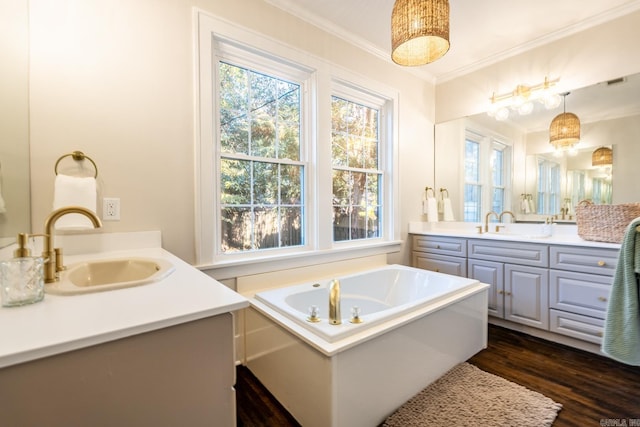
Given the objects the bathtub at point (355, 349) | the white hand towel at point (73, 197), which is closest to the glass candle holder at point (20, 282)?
the white hand towel at point (73, 197)

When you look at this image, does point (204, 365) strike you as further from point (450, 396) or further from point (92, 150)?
point (450, 396)

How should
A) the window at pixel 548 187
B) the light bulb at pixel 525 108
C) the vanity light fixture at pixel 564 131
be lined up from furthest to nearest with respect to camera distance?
1. the light bulb at pixel 525 108
2. the window at pixel 548 187
3. the vanity light fixture at pixel 564 131

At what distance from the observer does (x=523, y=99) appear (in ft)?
8.80

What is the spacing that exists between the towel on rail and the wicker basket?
4.02 ft

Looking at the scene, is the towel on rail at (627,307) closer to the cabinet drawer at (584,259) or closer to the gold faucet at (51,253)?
the cabinet drawer at (584,259)

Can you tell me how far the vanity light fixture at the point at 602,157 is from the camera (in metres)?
2.31

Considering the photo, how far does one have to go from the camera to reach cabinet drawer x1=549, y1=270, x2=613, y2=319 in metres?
1.98

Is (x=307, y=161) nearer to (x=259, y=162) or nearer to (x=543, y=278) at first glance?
(x=259, y=162)

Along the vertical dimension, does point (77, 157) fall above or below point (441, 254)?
above

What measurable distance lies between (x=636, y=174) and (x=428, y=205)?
5.27 ft

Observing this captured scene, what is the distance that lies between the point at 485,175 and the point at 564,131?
727 mm

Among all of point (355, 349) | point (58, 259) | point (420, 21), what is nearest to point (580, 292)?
point (355, 349)

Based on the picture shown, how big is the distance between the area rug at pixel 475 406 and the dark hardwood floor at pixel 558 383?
3.9 inches

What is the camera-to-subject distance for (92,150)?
1496 millimetres
